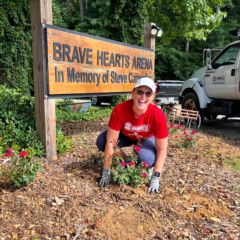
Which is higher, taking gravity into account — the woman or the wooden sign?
the wooden sign

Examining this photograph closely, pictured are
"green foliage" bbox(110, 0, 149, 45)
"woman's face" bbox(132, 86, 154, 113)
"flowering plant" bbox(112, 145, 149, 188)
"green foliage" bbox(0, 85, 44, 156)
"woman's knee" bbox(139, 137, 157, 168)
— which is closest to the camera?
"flowering plant" bbox(112, 145, 149, 188)

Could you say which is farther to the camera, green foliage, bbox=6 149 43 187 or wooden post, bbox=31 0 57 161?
wooden post, bbox=31 0 57 161

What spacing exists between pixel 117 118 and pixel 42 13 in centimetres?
147

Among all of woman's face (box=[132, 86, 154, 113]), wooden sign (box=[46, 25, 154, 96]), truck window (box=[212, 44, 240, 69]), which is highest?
truck window (box=[212, 44, 240, 69])

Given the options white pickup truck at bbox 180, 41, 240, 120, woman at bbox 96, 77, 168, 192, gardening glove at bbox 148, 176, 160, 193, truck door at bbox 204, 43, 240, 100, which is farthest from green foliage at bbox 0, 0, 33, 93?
gardening glove at bbox 148, 176, 160, 193

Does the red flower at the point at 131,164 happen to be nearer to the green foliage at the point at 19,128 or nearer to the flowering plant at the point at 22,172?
the flowering plant at the point at 22,172

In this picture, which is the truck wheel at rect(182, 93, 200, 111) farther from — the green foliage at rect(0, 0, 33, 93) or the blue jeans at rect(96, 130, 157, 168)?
the green foliage at rect(0, 0, 33, 93)

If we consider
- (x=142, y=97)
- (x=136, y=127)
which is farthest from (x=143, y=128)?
(x=142, y=97)

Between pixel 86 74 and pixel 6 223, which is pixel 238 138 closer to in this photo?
pixel 86 74

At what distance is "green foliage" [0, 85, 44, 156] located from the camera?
3.78 metres

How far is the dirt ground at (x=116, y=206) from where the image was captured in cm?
244

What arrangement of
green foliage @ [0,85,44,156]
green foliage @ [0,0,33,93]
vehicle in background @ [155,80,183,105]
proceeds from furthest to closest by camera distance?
green foliage @ [0,0,33,93]
vehicle in background @ [155,80,183,105]
green foliage @ [0,85,44,156]

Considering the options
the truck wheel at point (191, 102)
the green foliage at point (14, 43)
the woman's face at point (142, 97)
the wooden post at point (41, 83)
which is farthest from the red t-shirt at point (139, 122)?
the green foliage at point (14, 43)

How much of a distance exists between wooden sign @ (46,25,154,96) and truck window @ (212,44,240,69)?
7.98 feet
